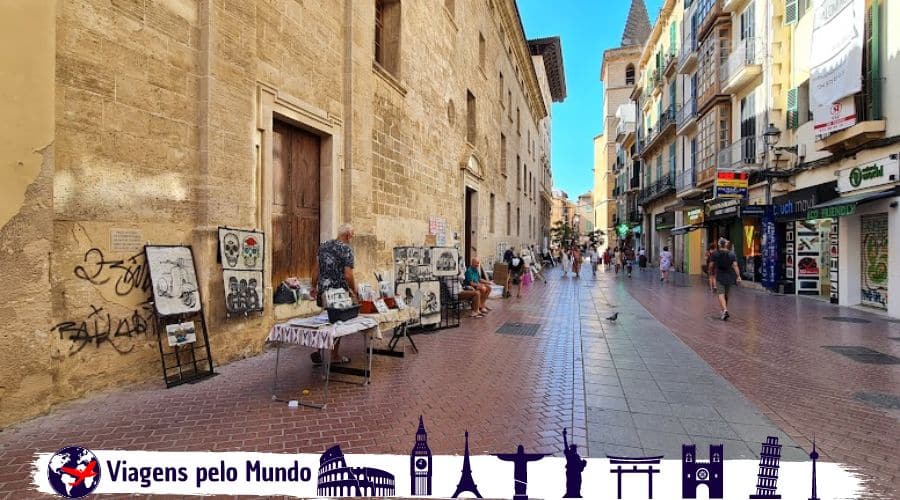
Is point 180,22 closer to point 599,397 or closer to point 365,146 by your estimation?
point 365,146

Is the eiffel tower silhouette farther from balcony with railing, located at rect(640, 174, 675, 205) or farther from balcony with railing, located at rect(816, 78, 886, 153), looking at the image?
balcony with railing, located at rect(640, 174, 675, 205)

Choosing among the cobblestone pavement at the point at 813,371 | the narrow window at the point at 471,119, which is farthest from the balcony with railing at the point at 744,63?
the narrow window at the point at 471,119

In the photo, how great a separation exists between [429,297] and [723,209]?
16.1 meters

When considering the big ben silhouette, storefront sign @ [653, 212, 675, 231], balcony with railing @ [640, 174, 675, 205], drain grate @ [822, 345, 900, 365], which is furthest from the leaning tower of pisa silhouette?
storefront sign @ [653, 212, 675, 231]

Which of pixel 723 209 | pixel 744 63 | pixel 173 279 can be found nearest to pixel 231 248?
pixel 173 279

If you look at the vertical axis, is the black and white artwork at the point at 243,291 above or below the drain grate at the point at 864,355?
above

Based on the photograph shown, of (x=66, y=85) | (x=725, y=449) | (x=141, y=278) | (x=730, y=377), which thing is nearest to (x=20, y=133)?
(x=66, y=85)

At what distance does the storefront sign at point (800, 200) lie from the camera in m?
12.9

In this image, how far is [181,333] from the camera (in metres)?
5.06

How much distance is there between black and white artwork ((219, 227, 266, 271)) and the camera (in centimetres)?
575

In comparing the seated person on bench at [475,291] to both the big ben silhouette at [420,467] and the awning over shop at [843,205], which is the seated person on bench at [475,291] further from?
the awning over shop at [843,205]

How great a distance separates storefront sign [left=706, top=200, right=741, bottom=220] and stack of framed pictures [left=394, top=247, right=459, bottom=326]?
13.7 meters

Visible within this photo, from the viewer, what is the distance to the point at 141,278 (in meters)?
4.89

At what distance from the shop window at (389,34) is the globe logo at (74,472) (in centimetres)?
906
